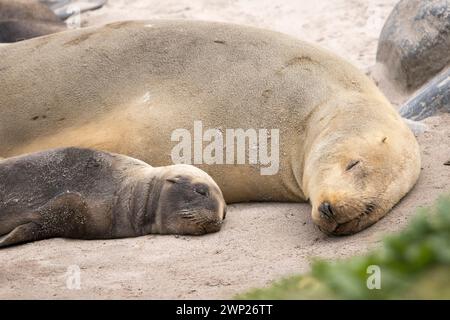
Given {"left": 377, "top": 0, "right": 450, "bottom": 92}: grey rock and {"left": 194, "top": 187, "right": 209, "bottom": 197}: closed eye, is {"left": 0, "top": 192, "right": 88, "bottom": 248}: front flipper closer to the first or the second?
{"left": 194, "top": 187, "right": 209, "bottom": 197}: closed eye

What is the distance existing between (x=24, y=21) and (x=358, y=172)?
555cm

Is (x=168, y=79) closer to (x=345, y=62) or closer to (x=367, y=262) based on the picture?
(x=345, y=62)

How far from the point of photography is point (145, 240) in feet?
17.7

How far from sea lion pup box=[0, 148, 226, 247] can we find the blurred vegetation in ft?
9.60

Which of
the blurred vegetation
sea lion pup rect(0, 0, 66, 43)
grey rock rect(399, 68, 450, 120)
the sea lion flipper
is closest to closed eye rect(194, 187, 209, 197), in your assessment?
the sea lion flipper

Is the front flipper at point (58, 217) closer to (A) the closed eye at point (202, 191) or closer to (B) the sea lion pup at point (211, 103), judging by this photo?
(A) the closed eye at point (202, 191)

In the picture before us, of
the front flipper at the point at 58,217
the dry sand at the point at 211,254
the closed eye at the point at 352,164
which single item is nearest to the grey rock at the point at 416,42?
the dry sand at the point at 211,254

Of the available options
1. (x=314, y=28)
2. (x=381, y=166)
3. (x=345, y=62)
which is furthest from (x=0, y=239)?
(x=314, y=28)

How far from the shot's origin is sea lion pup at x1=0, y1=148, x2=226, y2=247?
215 inches

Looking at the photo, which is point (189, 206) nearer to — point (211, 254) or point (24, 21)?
point (211, 254)

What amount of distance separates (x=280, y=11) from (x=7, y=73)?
5419mm

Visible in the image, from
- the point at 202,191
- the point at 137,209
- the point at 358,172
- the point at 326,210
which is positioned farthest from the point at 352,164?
the point at 137,209

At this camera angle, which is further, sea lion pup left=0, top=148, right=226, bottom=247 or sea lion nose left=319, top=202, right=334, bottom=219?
sea lion pup left=0, top=148, right=226, bottom=247

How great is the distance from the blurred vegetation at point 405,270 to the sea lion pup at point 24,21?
25.2 feet
